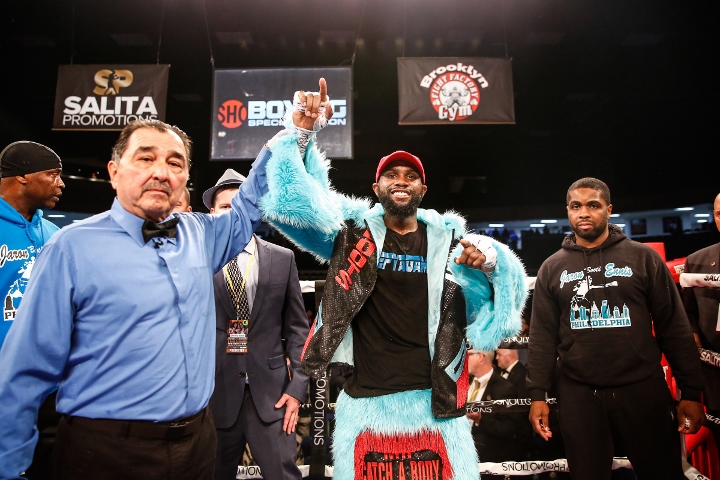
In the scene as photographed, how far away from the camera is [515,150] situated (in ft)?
43.1

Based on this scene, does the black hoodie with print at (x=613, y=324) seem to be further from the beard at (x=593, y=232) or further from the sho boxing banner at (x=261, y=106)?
the sho boxing banner at (x=261, y=106)

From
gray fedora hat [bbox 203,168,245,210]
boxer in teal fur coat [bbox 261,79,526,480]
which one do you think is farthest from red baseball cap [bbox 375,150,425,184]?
gray fedora hat [bbox 203,168,245,210]

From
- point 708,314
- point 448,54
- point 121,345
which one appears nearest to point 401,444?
point 121,345

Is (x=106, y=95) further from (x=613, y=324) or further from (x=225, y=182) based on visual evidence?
(x=613, y=324)

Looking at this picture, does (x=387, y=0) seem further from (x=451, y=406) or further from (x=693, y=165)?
(x=693, y=165)

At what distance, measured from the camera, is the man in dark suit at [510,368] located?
3.68 m

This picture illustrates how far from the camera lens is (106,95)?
4863mm

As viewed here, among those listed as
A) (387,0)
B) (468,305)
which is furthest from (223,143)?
(468,305)

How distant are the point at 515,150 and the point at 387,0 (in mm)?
8087

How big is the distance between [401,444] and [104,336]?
3.68ft

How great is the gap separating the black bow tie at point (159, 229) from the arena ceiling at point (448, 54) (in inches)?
166

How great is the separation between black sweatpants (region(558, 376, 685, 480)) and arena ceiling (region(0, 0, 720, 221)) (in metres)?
4.38

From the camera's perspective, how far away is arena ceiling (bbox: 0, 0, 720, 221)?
6203 mm

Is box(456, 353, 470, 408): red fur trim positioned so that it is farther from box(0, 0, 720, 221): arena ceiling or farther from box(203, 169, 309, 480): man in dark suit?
box(0, 0, 720, 221): arena ceiling
